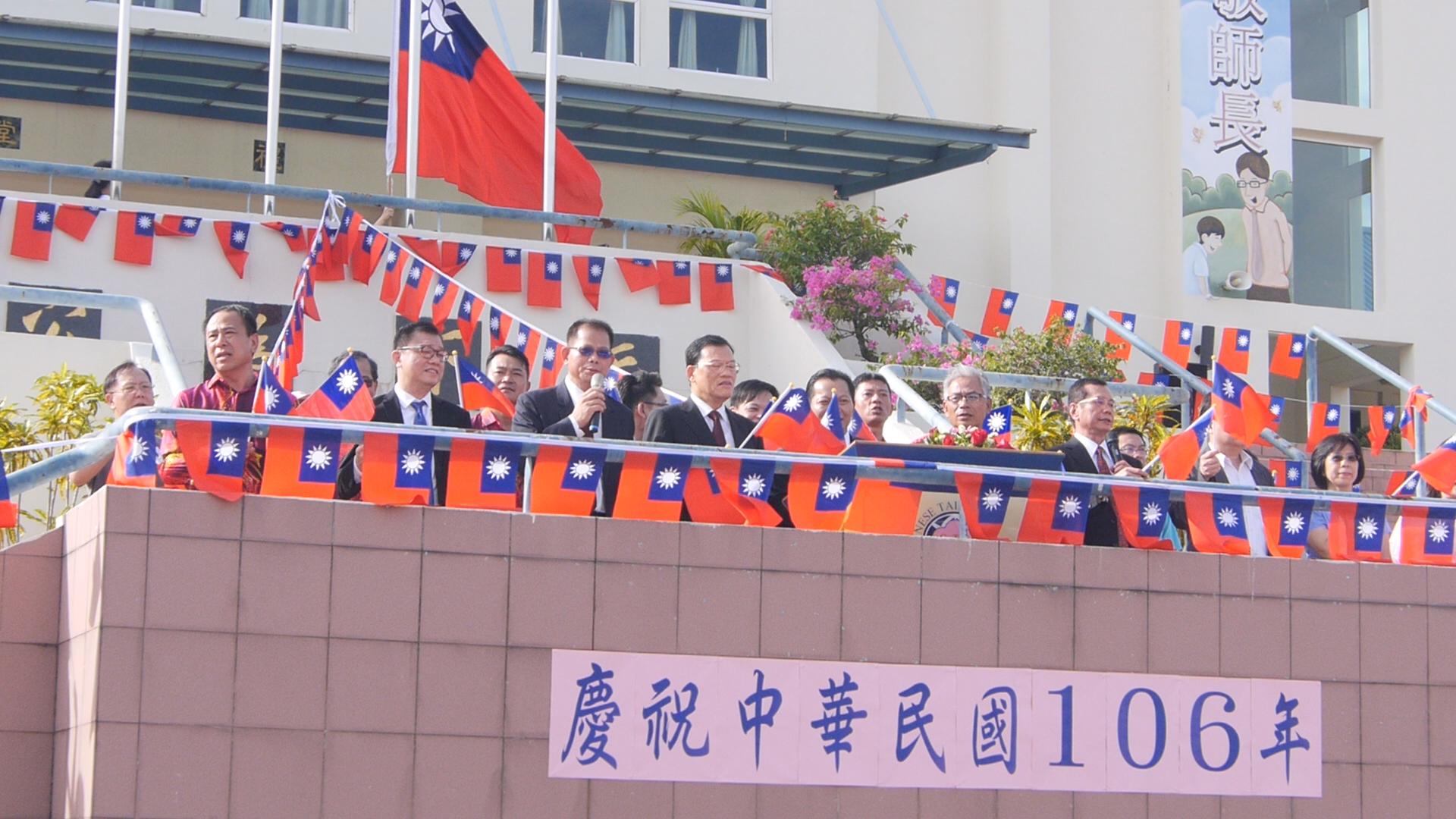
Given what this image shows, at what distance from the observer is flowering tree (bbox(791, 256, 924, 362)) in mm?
15523

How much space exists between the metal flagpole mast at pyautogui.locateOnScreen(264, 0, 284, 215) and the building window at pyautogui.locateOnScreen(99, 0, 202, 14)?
9.03ft

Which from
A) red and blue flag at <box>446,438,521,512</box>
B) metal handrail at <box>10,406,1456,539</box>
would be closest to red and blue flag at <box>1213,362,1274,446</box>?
metal handrail at <box>10,406,1456,539</box>

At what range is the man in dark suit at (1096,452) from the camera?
8.98 metres

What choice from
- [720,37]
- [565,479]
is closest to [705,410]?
[565,479]

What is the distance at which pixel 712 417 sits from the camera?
9.12 meters

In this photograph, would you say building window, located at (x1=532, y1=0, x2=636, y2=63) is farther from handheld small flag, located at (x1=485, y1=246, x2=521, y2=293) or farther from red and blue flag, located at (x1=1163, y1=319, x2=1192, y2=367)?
red and blue flag, located at (x1=1163, y1=319, x2=1192, y2=367)

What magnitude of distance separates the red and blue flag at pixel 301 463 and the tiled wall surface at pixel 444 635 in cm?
8

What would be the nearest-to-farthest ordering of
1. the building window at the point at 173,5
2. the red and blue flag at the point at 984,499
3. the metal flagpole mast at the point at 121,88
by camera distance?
the red and blue flag at the point at 984,499 → the metal flagpole mast at the point at 121,88 → the building window at the point at 173,5

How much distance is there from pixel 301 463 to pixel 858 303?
8.71 meters

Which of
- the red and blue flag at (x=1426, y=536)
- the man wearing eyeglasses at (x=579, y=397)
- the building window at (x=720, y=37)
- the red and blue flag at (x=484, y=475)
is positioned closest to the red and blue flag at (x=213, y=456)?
the red and blue flag at (x=484, y=475)

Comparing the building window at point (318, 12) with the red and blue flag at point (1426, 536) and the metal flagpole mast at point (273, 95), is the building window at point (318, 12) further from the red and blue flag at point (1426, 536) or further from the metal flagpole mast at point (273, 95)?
the red and blue flag at point (1426, 536)

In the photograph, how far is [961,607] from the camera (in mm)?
8391

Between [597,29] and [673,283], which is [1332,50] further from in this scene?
[673,283]

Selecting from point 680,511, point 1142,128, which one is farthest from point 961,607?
point 1142,128
